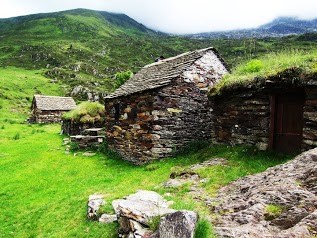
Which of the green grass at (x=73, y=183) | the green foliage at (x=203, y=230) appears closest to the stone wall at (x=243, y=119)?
the green grass at (x=73, y=183)

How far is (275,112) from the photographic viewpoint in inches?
392

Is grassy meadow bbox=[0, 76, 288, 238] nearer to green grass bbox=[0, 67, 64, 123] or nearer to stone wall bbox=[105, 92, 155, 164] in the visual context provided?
stone wall bbox=[105, 92, 155, 164]

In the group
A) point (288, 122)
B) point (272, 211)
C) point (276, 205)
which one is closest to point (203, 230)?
point (272, 211)

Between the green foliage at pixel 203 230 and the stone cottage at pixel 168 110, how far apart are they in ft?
32.6

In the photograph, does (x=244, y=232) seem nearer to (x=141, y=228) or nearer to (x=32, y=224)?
(x=141, y=228)

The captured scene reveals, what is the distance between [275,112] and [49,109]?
41.6 metres

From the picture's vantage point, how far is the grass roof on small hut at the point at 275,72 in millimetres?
8819

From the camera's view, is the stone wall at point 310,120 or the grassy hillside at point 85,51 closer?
the stone wall at point 310,120

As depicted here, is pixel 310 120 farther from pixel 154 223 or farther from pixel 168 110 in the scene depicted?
pixel 168 110

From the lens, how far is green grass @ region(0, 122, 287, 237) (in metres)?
7.97

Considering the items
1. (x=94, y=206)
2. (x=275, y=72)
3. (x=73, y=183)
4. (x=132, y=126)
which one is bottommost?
(x=73, y=183)

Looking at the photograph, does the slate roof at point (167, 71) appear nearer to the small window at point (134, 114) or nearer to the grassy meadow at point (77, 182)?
the small window at point (134, 114)

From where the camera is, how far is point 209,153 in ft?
39.8

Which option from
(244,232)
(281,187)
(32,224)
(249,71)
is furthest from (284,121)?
(32,224)
